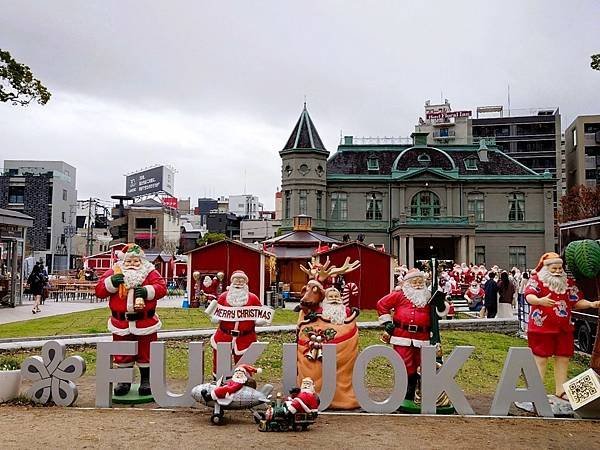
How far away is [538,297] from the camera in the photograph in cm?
866

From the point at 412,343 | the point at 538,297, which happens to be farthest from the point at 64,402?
the point at 538,297

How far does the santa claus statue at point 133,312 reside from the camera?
29.2 feet

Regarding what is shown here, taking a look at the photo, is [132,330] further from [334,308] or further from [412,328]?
[412,328]

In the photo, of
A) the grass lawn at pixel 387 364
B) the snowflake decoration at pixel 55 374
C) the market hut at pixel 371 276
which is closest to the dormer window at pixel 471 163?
the market hut at pixel 371 276

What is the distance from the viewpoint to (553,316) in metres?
8.52

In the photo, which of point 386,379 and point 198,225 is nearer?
point 386,379

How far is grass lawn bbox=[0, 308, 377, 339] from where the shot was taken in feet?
52.9

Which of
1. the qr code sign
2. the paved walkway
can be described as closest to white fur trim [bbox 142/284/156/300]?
the qr code sign

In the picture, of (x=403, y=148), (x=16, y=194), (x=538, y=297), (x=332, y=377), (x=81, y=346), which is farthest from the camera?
(x=16, y=194)

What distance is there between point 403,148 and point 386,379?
40.4 metres

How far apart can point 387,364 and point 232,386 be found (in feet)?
18.5

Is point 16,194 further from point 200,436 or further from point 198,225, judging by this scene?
point 200,436

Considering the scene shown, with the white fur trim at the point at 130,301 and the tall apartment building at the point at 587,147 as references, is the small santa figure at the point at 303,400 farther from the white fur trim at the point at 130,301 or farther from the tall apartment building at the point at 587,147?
the tall apartment building at the point at 587,147

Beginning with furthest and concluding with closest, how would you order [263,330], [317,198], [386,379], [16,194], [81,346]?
[16,194]
[317,198]
[263,330]
[81,346]
[386,379]
